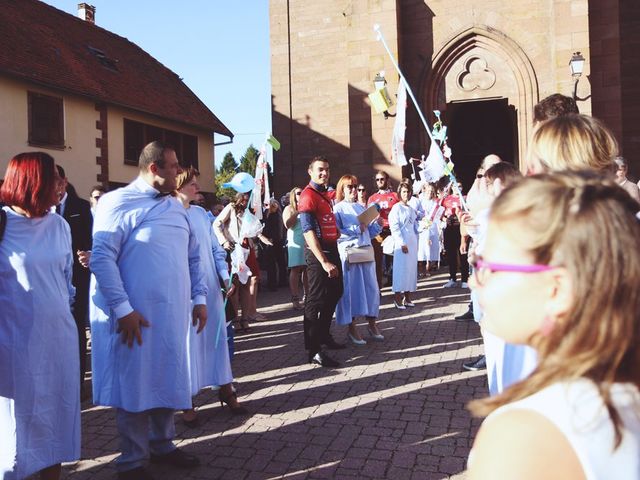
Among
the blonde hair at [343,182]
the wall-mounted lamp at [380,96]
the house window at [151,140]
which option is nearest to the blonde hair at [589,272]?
the blonde hair at [343,182]

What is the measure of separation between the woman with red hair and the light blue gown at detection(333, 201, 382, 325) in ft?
13.6

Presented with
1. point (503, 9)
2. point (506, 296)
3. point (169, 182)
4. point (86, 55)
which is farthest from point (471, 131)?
point (506, 296)

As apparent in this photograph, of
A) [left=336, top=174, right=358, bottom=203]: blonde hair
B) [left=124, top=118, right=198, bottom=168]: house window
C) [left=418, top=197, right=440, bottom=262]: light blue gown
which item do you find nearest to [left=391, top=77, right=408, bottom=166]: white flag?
[left=336, top=174, right=358, bottom=203]: blonde hair

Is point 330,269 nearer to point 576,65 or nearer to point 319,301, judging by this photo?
point 319,301

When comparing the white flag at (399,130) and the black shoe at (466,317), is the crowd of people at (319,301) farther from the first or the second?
the white flag at (399,130)

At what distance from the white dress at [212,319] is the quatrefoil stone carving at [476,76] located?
13.3 metres

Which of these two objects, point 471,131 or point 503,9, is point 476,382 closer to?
point 503,9

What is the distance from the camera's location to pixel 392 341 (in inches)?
282

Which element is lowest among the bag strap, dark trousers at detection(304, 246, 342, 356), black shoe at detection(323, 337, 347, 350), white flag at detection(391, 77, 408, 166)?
black shoe at detection(323, 337, 347, 350)

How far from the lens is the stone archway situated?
15672 millimetres

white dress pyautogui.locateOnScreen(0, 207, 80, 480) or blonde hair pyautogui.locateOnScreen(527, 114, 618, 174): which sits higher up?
blonde hair pyautogui.locateOnScreen(527, 114, 618, 174)

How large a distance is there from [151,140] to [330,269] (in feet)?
55.9

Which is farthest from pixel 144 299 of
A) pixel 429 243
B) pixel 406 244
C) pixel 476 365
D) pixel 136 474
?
pixel 429 243

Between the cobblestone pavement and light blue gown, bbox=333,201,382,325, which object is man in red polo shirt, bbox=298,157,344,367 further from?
light blue gown, bbox=333,201,382,325
